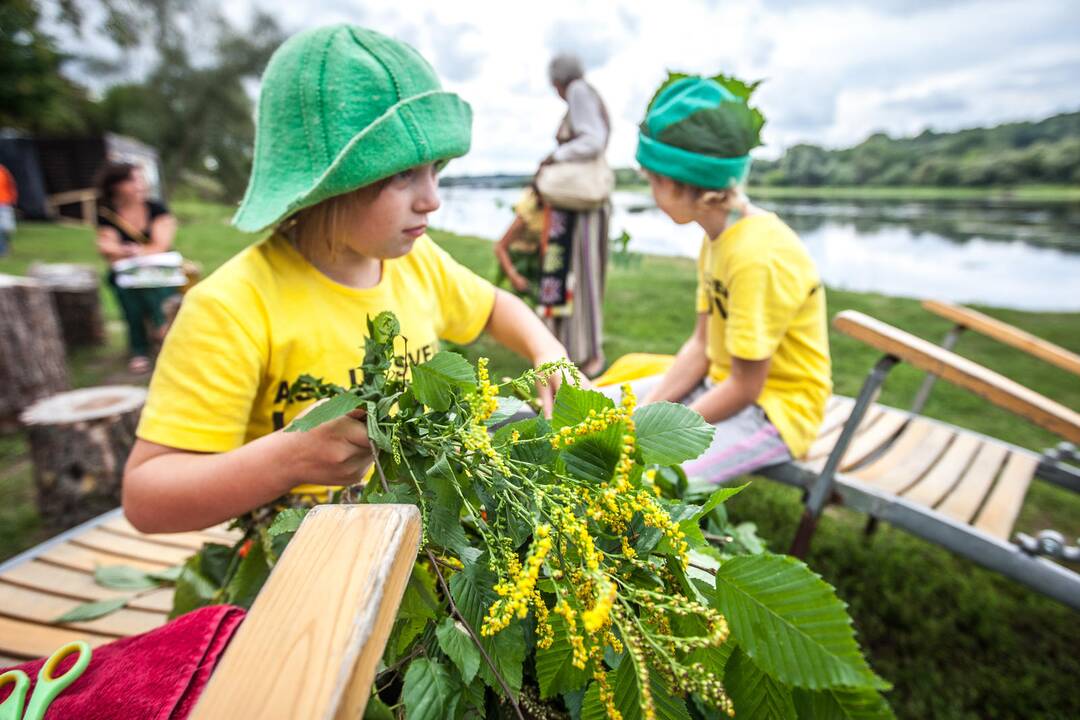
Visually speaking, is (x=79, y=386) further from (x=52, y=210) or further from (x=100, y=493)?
(x=52, y=210)

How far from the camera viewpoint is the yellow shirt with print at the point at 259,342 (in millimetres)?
1111

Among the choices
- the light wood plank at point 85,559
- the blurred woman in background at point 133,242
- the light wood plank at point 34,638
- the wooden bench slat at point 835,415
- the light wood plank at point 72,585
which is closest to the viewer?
the light wood plank at point 34,638

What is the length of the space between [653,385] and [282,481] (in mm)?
1849

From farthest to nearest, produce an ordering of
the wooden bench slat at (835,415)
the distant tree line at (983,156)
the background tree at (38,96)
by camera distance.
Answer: the distant tree line at (983,156) → the background tree at (38,96) → the wooden bench slat at (835,415)

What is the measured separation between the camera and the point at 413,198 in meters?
1.21

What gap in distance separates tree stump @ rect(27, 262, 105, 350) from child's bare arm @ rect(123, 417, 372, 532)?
649 cm

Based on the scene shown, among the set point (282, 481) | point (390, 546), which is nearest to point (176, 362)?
point (282, 481)

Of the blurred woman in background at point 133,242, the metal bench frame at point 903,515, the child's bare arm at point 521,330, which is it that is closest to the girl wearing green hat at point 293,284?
the child's bare arm at point 521,330

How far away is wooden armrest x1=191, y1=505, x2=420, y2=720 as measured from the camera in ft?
1.27

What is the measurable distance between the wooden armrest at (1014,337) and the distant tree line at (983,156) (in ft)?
76.6

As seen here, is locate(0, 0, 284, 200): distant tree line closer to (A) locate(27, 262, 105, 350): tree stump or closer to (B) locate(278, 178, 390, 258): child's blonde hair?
(A) locate(27, 262, 105, 350): tree stump

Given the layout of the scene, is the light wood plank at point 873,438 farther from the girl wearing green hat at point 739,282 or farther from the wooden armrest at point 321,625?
the wooden armrest at point 321,625

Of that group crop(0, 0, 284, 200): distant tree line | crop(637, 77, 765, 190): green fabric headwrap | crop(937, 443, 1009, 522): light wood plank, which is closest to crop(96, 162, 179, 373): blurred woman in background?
crop(637, 77, 765, 190): green fabric headwrap

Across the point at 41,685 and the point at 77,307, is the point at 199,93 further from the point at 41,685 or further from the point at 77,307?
the point at 41,685
